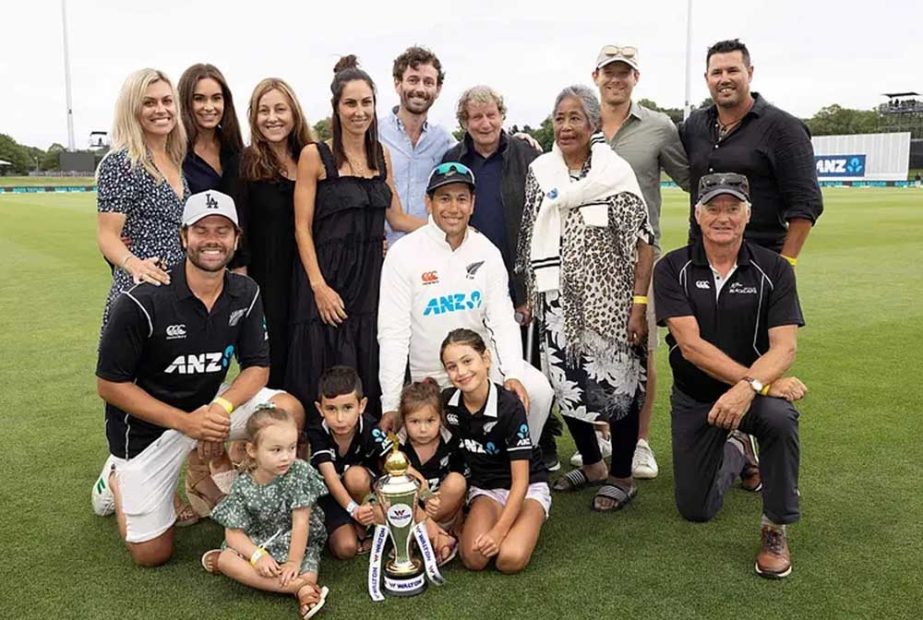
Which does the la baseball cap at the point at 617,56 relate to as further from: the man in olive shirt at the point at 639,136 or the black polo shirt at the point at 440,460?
the black polo shirt at the point at 440,460

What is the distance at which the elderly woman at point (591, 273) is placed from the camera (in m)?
4.38

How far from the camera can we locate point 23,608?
3.49 meters

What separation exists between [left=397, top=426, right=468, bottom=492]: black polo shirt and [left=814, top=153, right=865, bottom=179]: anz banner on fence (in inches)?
2200

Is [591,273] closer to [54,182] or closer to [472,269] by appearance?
[472,269]

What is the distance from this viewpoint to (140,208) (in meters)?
4.29

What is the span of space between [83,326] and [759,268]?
8168mm

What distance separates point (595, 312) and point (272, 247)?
1845mm

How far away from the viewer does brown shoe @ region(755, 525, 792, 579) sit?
3639mm

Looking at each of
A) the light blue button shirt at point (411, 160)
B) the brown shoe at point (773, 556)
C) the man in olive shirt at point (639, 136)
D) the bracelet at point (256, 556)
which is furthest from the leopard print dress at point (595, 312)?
the bracelet at point (256, 556)

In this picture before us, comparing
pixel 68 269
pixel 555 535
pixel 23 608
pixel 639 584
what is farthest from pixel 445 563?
pixel 68 269

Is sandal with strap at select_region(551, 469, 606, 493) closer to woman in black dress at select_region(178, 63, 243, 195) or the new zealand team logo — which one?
the new zealand team logo

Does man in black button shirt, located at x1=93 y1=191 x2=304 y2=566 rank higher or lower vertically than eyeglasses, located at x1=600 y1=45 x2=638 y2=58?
lower

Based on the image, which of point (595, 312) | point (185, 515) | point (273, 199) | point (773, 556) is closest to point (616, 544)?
point (773, 556)

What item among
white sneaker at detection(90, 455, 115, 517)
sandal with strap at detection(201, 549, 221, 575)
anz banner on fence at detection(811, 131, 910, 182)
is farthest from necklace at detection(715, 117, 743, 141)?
anz banner on fence at detection(811, 131, 910, 182)
